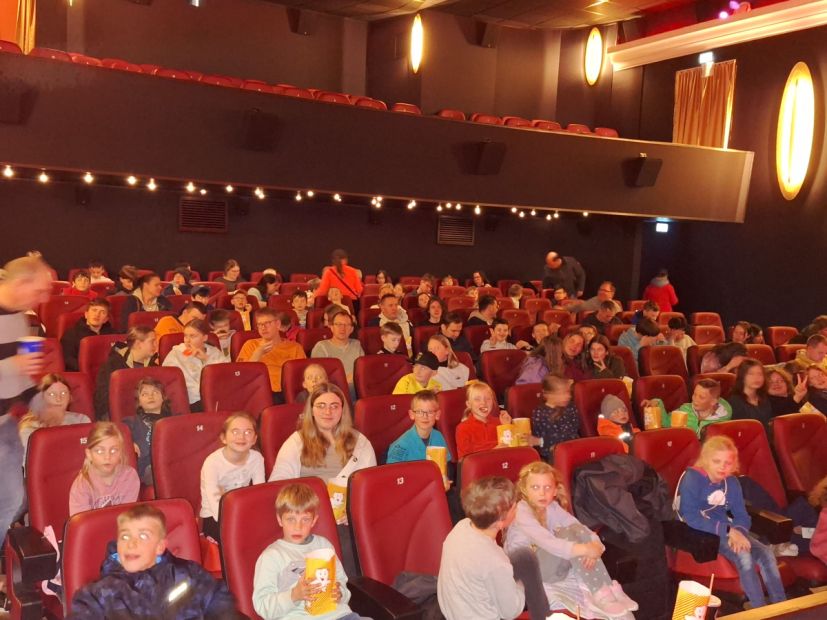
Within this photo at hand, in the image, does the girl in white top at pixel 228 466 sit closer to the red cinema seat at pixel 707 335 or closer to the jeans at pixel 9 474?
the jeans at pixel 9 474

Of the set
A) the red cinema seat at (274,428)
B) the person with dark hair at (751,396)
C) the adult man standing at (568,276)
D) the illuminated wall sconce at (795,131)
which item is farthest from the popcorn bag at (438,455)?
the illuminated wall sconce at (795,131)

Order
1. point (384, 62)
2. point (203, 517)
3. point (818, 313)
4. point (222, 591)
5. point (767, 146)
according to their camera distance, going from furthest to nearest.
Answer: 1. point (384, 62)
2. point (767, 146)
3. point (818, 313)
4. point (203, 517)
5. point (222, 591)

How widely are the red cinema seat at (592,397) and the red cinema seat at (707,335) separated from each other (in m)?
3.72

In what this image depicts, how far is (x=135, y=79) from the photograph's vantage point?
27.3 feet

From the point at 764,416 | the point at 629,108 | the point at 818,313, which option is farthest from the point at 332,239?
the point at 764,416

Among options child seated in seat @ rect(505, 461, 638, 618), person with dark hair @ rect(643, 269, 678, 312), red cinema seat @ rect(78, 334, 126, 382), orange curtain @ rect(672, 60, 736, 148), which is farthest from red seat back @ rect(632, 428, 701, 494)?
orange curtain @ rect(672, 60, 736, 148)

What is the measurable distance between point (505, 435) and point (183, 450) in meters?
1.70

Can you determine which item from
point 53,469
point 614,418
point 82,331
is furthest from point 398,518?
point 82,331

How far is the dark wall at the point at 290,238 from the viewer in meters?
11.3

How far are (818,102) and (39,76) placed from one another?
34.5ft

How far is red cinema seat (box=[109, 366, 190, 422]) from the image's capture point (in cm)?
457

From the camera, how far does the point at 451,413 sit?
486 centimetres

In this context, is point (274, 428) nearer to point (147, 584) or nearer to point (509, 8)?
point (147, 584)

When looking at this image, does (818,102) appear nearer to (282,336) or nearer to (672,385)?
(672,385)
